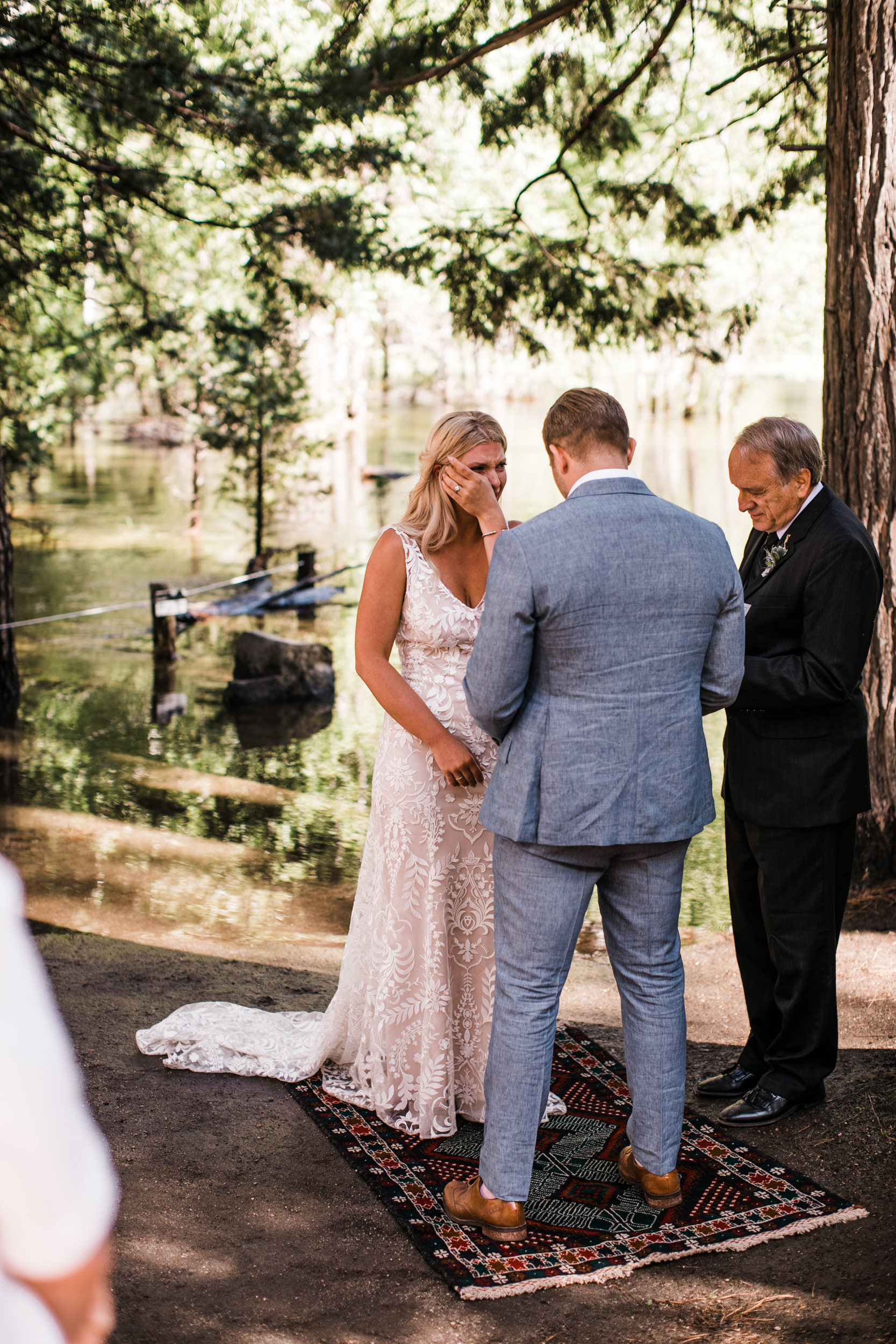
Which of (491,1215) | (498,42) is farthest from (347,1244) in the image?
(498,42)

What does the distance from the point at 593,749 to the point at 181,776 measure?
645cm

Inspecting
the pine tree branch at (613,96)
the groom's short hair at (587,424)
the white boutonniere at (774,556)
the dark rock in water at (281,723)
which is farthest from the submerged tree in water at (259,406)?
the groom's short hair at (587,424)

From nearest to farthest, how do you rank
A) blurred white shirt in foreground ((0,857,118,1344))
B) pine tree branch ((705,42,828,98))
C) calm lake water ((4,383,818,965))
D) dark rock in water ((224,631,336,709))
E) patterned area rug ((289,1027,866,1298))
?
blurred white shirt in foreground ((0,857,118,1344)) → patterned area rug ((289,1027,866,1298)) → calm lake water ((4,383,818,965)) → pine tree branch ((705,42,828,98)) → dark rock in water ((224,631,336,709))

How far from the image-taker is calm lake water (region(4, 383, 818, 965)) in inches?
250

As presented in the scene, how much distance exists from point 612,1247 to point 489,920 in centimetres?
99

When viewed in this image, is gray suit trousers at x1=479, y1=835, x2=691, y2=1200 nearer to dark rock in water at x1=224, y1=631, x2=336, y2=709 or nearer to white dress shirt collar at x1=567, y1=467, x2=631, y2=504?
white dress shirt collar at x1=567, y1=467, x2=631, y2=504

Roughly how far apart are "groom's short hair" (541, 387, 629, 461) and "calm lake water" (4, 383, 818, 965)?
10.3 feet

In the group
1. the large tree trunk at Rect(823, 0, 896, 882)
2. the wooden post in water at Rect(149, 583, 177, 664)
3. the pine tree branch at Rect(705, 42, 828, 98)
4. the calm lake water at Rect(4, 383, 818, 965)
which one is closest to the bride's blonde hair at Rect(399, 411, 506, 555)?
the calm lake water at Rect(4, 383, 818, 965)

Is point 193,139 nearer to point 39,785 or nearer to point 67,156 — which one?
point 67,156

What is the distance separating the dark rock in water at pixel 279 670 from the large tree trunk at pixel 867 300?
654 centimetres

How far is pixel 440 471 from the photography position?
11.4 ft

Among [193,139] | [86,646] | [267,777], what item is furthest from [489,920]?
[193,139]

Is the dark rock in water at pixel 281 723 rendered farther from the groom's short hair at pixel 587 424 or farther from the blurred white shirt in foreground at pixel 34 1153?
the blurred white shirt in foreground at pixel 34 1153

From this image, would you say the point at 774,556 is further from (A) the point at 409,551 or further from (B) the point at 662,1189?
(B) the point at 662,1189
